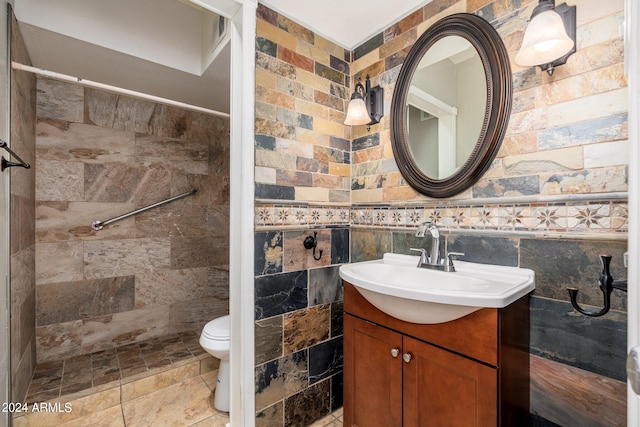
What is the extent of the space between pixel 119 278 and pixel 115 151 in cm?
104

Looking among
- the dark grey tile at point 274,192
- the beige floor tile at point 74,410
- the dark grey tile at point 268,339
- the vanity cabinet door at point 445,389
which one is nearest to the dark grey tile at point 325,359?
the dark grey tile at point 268,339

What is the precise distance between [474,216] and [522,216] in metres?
0.19

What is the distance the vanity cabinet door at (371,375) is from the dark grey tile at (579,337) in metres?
0.55

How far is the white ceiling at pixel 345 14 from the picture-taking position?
4.98ft

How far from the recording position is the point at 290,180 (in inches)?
62.1

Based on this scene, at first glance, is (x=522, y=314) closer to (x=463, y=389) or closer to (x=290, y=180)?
(x=463, y=389)

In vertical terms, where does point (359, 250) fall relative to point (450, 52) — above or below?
below

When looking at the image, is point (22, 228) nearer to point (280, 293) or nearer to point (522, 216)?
point (280, 293)

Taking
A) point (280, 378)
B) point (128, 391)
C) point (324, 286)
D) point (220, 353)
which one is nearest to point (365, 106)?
point (324, 286)

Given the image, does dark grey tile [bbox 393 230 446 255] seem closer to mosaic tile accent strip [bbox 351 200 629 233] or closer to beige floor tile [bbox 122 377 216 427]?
mosaic tile accent strip [bbox 351 200 629 233]

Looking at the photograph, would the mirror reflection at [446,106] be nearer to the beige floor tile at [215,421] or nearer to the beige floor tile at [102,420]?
the beige floor tile at [215,421]

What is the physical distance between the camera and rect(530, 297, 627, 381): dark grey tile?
0.97 m

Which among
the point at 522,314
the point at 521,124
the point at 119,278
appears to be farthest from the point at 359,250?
the point at 119,278

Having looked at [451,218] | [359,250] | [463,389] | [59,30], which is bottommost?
[463,389]
